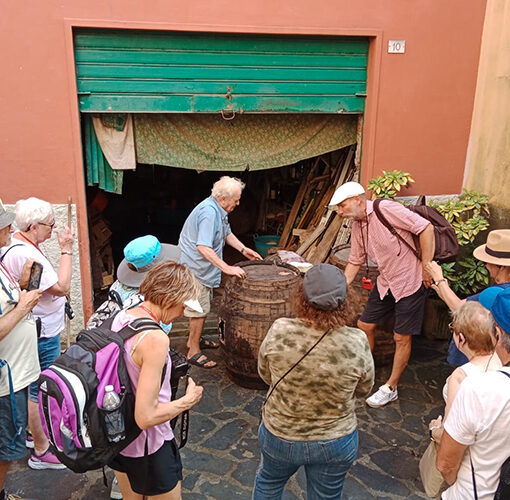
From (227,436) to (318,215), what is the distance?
4.44 metres

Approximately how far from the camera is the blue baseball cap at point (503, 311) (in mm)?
2074

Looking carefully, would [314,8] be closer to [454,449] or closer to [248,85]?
[248,85]

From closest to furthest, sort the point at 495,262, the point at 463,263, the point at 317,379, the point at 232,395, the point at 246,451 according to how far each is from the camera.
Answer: the point at 317,379 < the point at 495,262 < the point at 246,451 < the point at 232,395 < the point at 463,263

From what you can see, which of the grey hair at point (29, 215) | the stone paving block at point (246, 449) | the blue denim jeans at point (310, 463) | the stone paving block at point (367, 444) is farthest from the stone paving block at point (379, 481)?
the grey hair at point (29, 215)

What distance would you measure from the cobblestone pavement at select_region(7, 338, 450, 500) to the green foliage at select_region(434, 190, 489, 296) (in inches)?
40.7

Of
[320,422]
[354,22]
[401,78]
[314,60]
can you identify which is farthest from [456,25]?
[320,422]

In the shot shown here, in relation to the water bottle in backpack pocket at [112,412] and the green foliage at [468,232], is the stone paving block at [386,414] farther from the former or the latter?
the water bottle in backpack pocket at [112,412]

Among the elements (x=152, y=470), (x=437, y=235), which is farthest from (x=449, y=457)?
(x=437, y=235)

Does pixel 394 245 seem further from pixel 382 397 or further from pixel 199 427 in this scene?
pixel 199 427

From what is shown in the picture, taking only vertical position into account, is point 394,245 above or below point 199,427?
above

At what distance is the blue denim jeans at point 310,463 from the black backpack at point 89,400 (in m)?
0.76

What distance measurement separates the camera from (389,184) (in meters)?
5.91

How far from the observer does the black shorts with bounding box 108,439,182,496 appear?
2.63 m

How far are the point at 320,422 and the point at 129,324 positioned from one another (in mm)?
1067
